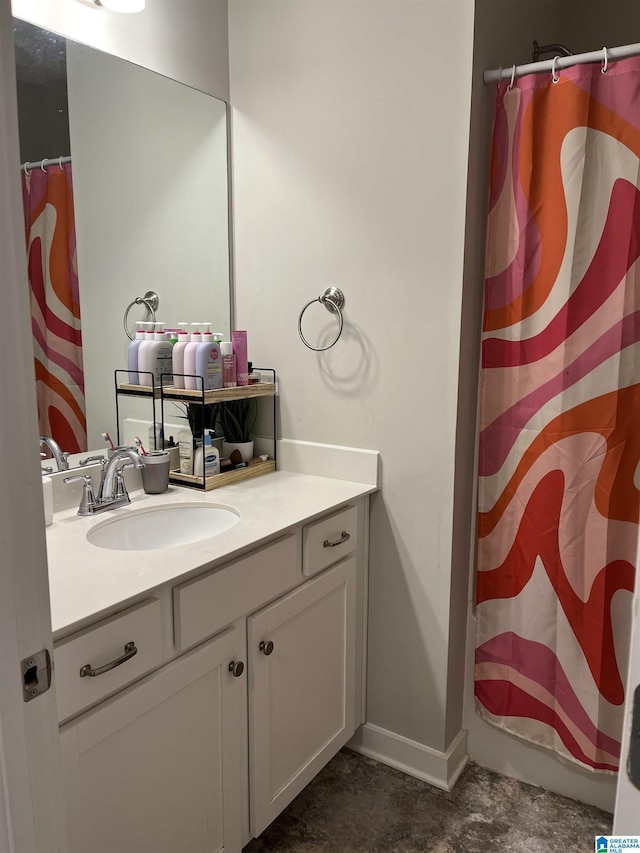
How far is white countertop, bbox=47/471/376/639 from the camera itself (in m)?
1.18

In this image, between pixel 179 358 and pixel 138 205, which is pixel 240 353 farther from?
pixel 138 205

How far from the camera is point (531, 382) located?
177cm

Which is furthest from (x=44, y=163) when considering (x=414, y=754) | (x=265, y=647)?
(x=414, y=754)

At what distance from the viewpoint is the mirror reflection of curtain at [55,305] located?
158cm

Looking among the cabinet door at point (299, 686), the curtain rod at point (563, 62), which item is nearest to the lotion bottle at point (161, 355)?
the cabinet door at point (299, 686)

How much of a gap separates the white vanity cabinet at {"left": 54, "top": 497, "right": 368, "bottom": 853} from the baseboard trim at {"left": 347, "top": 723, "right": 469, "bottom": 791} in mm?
156

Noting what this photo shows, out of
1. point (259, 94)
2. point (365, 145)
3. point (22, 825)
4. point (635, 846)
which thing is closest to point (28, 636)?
point (22, 825)

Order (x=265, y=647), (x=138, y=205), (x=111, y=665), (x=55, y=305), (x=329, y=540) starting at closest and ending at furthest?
(x=111, y=665) < (x=265, y=647) < (x=55, y=305) < (x=329, y=540) < (x=138, y=205)

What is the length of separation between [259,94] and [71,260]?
32.3 inches

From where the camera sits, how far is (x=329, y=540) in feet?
5.79

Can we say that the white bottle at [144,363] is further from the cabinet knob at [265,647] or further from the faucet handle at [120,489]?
the cabinet knob at [265,647]

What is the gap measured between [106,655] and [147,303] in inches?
43.6

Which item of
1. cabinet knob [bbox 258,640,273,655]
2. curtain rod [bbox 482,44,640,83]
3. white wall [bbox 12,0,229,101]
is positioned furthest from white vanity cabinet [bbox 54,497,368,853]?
white wall [bbox 12,0,229,101]

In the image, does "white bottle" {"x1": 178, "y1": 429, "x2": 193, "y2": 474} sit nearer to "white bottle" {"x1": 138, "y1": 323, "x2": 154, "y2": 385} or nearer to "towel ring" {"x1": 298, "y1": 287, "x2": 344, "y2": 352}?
"white bottle" {"x1": 138, "y1": 323, "x2": 154, "y2": 385}
